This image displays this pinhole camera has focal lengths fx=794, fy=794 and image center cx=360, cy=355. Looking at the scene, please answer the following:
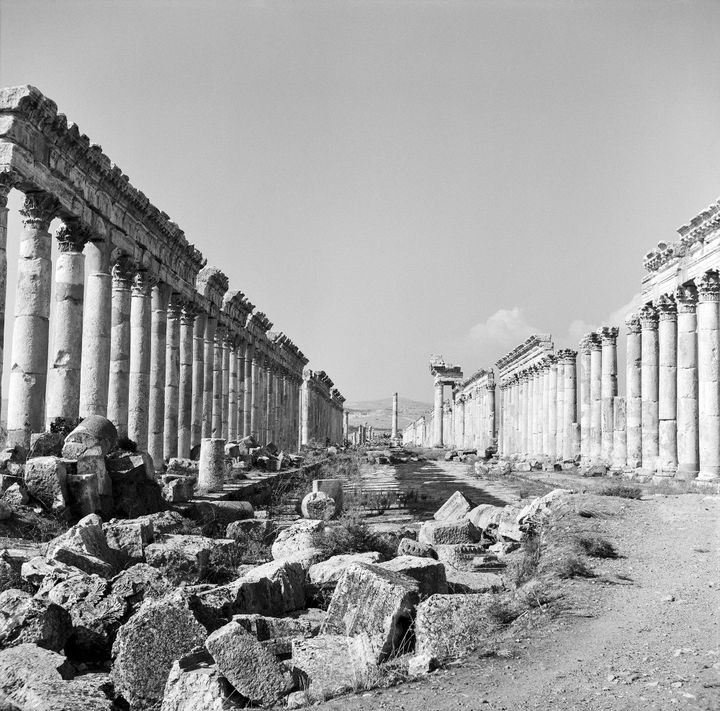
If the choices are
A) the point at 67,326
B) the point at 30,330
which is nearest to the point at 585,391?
the point at 67,326

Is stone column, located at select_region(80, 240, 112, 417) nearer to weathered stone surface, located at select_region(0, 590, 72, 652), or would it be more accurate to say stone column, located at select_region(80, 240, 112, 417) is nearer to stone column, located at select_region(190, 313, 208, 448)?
stone column, located at select_region(190, 313, 208, 448)

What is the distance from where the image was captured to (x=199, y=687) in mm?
5312

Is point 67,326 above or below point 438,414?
above

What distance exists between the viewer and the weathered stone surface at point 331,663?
17.7ft

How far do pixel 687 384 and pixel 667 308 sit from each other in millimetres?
3566

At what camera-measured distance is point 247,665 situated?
18.1ft

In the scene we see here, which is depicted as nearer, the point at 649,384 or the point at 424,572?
the point at 424,572

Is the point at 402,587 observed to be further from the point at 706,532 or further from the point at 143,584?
the point at 706,532

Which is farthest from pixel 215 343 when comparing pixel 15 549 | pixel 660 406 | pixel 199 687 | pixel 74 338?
pixel 199 687

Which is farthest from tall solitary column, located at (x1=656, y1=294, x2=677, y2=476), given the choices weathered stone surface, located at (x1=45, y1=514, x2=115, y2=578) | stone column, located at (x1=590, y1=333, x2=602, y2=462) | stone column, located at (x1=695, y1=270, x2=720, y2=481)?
weathered stone surface, located at (x1=45, y1=514, x2=115, y2=578)

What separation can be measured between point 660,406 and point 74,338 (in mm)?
19198

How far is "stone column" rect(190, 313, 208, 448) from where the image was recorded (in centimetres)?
2919

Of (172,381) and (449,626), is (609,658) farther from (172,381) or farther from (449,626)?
(172,381)

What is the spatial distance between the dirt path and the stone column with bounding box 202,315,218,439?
23.0 m
